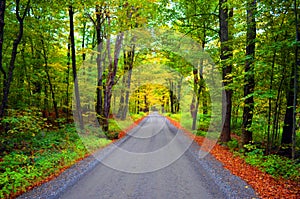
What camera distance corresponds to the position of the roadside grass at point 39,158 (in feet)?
17.6

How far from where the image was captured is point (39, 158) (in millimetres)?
7242

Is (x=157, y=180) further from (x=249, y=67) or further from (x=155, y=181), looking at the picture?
(x=249, y=67)

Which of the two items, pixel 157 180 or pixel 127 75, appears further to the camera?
pixel 127 75

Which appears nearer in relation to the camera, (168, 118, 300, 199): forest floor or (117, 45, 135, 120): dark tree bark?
(168, 118, 300, 199): forest floor

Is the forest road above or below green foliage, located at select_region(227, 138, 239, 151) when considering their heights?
below

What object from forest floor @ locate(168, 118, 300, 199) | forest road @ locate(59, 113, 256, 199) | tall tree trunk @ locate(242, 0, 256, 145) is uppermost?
tall tree trunk @ locate(242, 0, 256, 145)

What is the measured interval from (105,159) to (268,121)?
6.53 metres

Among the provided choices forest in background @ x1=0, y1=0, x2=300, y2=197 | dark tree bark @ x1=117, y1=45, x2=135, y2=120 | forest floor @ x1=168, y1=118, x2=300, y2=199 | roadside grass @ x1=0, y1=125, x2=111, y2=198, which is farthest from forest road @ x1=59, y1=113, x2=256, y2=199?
dark tree bark @ x1=117, y1=45, x2=135, y2=120

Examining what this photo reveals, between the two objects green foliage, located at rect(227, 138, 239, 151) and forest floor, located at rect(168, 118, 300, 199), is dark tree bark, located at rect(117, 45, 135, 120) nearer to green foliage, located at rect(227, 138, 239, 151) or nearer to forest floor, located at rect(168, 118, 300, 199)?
green foliage, located at rect(227, 138, 239, 151)

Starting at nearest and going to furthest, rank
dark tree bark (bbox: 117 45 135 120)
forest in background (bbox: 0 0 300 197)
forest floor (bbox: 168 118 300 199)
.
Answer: forest floor (bbox: 168 118 300 199), forest in background (bbox: 0 0 300 197), dark tree bark (bbox: 117 45 135 120)

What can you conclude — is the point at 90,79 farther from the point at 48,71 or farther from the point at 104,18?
the point at 104,18

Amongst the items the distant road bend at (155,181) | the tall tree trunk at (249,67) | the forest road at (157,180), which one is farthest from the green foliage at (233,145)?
the forest road at (157,180)

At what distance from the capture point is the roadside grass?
537 cm

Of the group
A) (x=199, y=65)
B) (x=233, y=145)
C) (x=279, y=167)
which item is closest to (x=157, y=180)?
(x=279, y=167)
